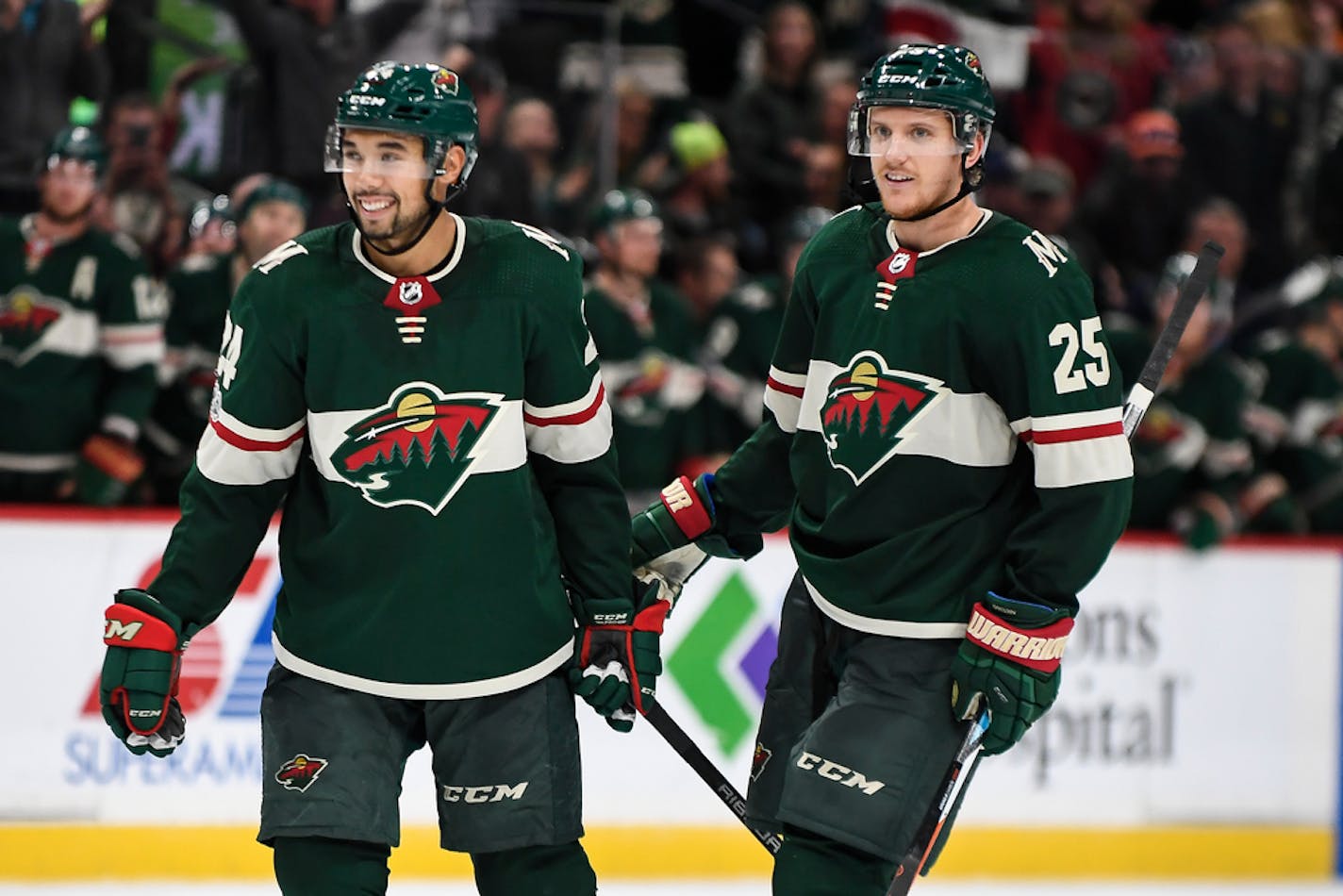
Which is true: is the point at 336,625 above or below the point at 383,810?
above

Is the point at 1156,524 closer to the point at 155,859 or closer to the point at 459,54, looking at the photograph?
the point at 459,54

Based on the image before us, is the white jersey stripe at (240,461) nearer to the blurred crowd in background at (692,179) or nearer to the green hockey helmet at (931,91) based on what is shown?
the green hockey helmet at (931,91)

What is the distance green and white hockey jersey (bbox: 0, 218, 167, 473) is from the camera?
18.3 feet

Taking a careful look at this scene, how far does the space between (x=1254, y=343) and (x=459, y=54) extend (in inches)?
117

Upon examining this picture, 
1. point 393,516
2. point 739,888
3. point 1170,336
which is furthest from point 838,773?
point 739,888

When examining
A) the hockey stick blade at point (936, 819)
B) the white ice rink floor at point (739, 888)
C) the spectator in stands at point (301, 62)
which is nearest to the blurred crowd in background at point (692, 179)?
the spectator in stands at point (301, 62)

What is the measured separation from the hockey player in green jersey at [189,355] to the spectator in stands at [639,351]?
0.97 meters

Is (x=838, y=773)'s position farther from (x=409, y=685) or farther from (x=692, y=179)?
(x=692, y=179)

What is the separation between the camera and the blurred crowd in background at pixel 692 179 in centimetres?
587

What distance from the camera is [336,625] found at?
10.3 feet

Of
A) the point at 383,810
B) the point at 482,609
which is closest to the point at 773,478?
the point at 482,609

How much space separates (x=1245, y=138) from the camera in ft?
25.1

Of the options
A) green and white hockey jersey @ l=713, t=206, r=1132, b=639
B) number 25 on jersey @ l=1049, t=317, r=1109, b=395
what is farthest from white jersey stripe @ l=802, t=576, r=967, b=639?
number 25 on jersey @ l=1049, t=317, r=1109, b=395

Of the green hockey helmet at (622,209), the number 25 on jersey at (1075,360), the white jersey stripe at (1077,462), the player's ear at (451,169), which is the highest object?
the player's ear at (451,169)
